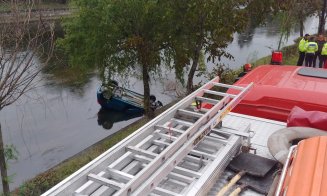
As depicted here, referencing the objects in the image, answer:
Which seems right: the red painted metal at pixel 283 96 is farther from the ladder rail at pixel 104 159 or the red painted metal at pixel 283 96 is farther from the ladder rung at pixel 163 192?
the ladder rung at pixel 163 192

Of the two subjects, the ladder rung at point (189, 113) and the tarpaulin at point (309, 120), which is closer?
the ladder rung at point (189, 113)

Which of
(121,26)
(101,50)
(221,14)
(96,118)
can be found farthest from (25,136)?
(221,14)

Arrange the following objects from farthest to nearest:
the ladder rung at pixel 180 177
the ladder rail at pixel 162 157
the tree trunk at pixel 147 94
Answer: the tree trunk at pixel 147 94, the ladder rung at pixel 180 177, the ladder rail at pixel 162 157

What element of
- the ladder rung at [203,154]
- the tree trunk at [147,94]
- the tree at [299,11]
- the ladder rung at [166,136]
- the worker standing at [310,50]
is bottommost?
the tree trunk at [147,94]

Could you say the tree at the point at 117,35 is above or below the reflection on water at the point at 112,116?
above

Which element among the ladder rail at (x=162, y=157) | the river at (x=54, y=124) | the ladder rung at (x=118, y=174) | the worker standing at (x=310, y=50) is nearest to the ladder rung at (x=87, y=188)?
the ladder rung at (x=118, y=174)

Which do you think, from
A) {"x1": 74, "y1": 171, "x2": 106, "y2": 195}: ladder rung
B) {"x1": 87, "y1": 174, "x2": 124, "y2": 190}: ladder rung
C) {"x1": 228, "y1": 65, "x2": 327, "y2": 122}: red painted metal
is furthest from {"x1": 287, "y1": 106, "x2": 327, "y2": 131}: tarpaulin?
{"x1": 74, "y1": 171, "x2": 106, "y2": 195}: ladder rung

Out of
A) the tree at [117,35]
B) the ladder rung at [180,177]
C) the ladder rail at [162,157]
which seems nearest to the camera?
the ladder rail at [162,157]
